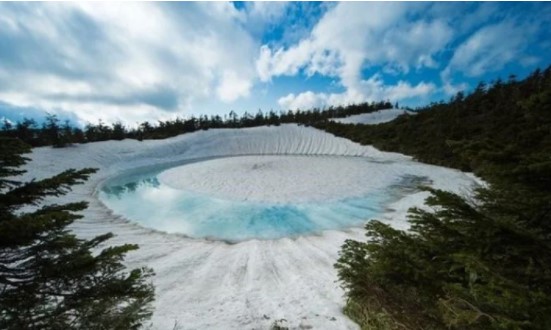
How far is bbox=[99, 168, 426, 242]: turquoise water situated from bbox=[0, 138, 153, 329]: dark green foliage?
7652mm

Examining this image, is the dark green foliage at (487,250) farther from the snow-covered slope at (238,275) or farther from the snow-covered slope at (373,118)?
the snow-covered slope at (373,118)

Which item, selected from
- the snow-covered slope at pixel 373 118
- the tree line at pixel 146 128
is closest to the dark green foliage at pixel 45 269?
the tree line at pixel 146 128

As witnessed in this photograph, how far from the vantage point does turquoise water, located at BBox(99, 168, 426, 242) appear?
37.5 ft

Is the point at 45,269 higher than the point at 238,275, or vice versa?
the point at 45,269

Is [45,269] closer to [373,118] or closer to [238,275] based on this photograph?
[238,275]

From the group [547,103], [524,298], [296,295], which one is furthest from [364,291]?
[547,103]

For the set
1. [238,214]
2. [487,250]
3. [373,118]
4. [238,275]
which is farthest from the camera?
[373,118]

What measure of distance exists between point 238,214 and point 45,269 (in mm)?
10968

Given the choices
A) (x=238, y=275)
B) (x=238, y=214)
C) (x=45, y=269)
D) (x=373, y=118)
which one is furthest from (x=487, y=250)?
(x=373, y=118)

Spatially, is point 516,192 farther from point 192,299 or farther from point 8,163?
point 192,299

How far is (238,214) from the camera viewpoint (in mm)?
13648

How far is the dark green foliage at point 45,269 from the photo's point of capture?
2.54 m

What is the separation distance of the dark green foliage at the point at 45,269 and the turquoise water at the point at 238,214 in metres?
7.65

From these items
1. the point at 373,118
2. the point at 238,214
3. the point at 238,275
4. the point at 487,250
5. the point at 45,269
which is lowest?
the point at 238,214
